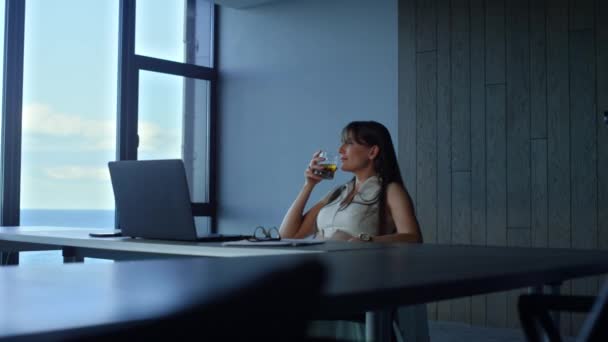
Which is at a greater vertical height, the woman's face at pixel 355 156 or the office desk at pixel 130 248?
the woman's face at pixel 355 156

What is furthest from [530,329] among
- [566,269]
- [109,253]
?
[109,253]

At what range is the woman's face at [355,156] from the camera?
9.87ft

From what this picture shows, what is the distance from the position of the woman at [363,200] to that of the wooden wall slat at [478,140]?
1.69 meters

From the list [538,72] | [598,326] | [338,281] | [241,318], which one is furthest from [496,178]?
[241,318]

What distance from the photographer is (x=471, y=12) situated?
183 inches

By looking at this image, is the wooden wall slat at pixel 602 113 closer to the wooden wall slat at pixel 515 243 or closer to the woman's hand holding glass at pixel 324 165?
the wooden wall slat at pixel 515 243

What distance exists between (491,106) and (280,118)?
1.72 meters

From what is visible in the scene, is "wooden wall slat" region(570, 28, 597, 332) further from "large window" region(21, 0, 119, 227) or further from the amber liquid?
"large window" region(21, 0, 119, 227)

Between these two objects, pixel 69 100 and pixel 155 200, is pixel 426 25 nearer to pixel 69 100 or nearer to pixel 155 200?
pixel 69 100

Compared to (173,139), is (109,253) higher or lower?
lower

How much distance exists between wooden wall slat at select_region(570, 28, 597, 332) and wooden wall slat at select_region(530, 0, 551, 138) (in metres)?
0.17

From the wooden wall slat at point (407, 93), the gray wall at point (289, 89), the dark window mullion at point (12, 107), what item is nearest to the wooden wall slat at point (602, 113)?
the wooden wall slat at point (407, 93)

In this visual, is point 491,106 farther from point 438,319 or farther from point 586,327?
point 586,327

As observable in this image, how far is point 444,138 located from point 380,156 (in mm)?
1803
